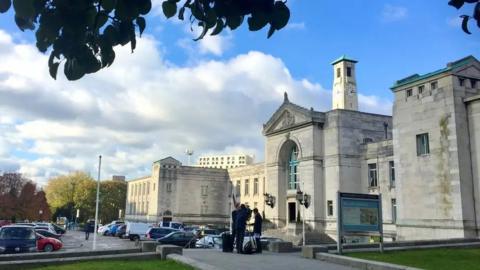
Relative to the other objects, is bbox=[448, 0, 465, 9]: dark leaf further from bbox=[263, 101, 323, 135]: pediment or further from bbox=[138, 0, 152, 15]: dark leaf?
bbox=[263, 101, 323, 135]: pediment

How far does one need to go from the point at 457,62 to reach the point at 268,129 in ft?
99.6

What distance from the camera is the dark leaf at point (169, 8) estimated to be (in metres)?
4.49

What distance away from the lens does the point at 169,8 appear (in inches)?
177

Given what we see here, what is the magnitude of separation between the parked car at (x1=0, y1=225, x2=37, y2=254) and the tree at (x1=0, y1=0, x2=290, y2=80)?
2471 cm

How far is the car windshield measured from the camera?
26.0 meters

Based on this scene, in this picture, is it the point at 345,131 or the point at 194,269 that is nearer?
the point at 194,269

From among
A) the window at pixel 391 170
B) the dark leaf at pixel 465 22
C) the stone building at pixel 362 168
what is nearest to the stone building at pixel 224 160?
the stone building at pixel 362 168

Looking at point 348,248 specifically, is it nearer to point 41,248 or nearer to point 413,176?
point 413,176

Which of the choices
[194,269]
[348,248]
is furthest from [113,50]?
[348,248]

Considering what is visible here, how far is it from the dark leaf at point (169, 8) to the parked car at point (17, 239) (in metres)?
24.8

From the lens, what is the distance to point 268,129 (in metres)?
57.5

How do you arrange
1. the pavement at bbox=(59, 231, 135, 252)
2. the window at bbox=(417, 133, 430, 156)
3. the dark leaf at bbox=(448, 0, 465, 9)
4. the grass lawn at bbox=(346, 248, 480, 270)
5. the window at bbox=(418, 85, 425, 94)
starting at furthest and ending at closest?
the pavement at bbox=(59, 231, 135, 252) → the window at bbox=(418, 85, 425, 94) → the window at bbox=(417, 133, 430, 156) → the grass lawn at bbox=(346, 248, 480, 270) → the dark leaf at bbox=(448, 0, 465, 9)

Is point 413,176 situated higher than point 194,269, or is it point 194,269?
point 413,176

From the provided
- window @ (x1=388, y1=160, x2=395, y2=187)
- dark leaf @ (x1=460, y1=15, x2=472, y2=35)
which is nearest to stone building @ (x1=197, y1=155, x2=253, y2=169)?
window @ (x1=388, y1=160, x2=395, y2=187)
